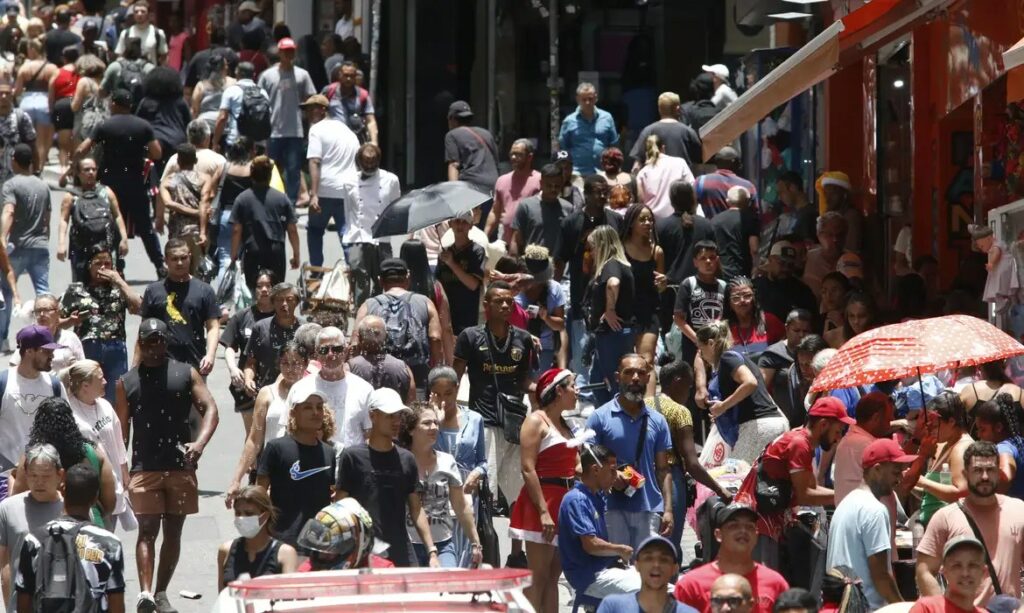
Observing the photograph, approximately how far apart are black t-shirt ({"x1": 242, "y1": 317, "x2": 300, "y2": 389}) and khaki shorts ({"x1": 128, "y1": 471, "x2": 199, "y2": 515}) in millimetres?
1508

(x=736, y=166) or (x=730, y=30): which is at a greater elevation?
(x=730, y=30)

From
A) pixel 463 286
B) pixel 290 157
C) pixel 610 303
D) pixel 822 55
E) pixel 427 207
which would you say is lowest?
pixel 610 303

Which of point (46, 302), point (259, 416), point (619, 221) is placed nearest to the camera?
point (259, 416)

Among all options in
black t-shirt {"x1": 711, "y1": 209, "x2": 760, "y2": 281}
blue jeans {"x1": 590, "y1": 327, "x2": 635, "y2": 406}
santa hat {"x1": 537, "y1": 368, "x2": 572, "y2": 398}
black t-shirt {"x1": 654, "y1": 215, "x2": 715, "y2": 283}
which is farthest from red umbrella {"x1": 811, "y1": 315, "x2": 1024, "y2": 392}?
black t-shirt {"x1": 711, "y1": 209, "x2": 760, "y2": 281}

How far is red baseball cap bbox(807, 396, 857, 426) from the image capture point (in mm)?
11359

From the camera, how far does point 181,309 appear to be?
14344 mm

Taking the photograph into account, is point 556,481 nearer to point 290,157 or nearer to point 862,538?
point 862,538

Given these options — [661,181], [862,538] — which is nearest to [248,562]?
[862,538]

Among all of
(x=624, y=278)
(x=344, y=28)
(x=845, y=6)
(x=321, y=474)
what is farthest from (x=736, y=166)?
(x=344, y=28)

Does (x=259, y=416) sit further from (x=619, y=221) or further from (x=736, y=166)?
(x=736, y=166)

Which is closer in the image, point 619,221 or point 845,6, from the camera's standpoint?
point 619,221

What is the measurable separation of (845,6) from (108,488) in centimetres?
953

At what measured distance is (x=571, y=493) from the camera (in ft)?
35.7

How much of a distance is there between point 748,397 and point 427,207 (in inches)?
136
